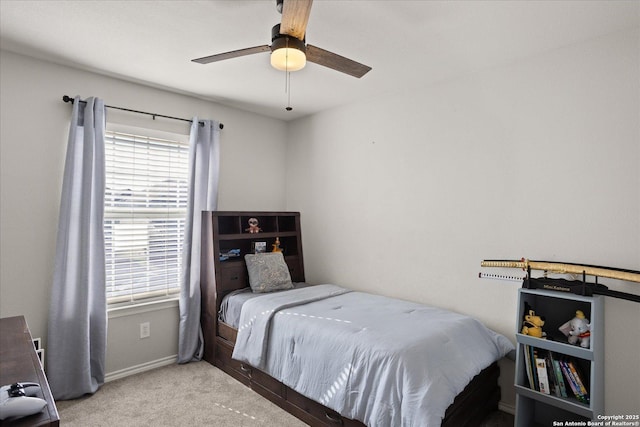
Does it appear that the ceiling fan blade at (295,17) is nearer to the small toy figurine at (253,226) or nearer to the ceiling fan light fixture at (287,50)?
the ceiling fan light fixture at (287,50)

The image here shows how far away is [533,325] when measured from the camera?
7.07 ft

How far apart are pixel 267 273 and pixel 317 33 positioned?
6.59ft

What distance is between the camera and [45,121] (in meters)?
2.62

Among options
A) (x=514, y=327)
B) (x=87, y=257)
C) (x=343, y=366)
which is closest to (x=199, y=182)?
(x=87, y=257)

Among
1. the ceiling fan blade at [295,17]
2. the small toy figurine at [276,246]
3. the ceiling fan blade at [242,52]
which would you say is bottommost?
the small toy figurine at [276,246]

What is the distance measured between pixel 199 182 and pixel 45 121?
1205 mm

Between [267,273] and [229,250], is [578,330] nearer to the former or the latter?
[267,273]

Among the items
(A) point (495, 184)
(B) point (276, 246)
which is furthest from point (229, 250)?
(A) point (495, 184)

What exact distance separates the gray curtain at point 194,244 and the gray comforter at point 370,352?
747 millimetres

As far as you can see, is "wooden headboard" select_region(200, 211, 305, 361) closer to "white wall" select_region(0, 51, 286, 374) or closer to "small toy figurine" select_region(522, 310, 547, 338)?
"white wall" select_region(0, 51, 286, 374)

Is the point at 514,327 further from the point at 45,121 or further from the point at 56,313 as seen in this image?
the point at 45,121

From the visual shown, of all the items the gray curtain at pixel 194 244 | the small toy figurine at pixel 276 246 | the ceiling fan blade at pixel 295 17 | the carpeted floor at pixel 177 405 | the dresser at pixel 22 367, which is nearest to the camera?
the dresser at pixel 22 367

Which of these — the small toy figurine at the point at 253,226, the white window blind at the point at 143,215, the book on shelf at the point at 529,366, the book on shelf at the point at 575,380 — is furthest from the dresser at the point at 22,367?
the book on shelf at the point at 575,380

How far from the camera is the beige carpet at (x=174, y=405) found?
2334mm
